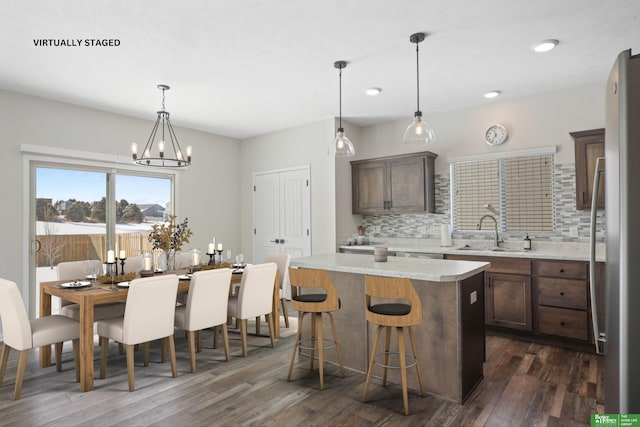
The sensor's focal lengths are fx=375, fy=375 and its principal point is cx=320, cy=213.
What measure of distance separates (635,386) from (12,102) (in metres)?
5.79

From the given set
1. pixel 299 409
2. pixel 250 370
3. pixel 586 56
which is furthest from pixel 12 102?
pixel 586 56

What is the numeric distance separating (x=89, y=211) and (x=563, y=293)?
575 cm

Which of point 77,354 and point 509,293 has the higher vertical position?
point 509,293

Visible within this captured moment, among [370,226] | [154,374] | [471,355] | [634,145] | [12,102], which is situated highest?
[12,102]

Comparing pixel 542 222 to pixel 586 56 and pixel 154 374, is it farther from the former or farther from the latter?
pixel 154 374

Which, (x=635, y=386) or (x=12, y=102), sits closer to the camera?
(x=635, y=386)

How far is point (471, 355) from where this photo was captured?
2809 mm

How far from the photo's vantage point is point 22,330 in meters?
2.79

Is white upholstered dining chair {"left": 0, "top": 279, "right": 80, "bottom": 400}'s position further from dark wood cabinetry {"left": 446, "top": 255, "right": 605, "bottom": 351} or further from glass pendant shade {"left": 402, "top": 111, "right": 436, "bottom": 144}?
dark wood cabinetry {"left": 446, "top": 255, "right": 605, "bottom": 351}

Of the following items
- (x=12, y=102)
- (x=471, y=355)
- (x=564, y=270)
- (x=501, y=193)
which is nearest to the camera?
(x=471, y=355)

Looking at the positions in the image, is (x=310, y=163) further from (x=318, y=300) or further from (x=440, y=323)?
(x=440, y=323)

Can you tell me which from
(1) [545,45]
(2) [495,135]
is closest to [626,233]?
(1) [545,45]

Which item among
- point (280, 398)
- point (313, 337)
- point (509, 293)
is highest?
point (509, 293)

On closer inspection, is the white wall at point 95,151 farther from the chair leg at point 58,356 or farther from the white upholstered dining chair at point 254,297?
the white upholstered dining chair at point 254,297
